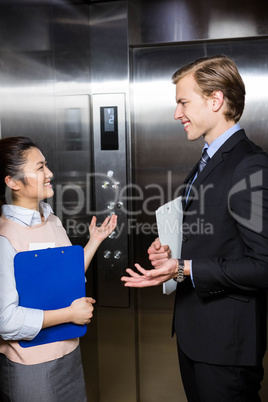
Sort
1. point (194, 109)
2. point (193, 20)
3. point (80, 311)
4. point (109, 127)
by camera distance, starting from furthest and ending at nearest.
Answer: point (109, 127)
point (193, 20)
point (194, 109)
point (80, 311)

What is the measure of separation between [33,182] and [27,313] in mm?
427

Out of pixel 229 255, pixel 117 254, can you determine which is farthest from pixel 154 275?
pixel 117 254

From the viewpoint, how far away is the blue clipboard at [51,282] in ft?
4.41

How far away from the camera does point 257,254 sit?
1.34 metres

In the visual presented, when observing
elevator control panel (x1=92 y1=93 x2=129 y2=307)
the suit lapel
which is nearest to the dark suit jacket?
the suit lapel

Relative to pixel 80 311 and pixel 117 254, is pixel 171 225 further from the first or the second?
pixel 117 254

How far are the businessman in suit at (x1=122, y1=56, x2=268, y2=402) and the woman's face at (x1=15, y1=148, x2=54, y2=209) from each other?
40cm

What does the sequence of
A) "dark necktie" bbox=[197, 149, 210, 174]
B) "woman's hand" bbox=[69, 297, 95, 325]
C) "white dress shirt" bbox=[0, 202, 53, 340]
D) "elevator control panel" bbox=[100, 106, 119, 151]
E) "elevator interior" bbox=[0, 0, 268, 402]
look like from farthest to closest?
"elevator control panel" bbox=[100, 106, 119, 151] < "elevator interior" bbox=[0, 0, 268, 402] < "dark necktie" bbox=[197, 149, 210, 174] < "woman's hand" bbox=[69, 297, 95, 325] < "white dress shirt" bbox=[0, 202, 53, 340]

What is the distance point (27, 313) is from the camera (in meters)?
1.33

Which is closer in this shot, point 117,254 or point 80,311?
point 80,311

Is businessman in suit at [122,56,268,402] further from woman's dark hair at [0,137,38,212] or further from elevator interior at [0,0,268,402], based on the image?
elevator interior at [0,0,268,402]

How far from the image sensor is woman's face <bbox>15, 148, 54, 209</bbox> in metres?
1.48

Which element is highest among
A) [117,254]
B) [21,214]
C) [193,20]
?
[193,20]

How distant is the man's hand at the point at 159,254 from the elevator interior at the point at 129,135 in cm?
68
